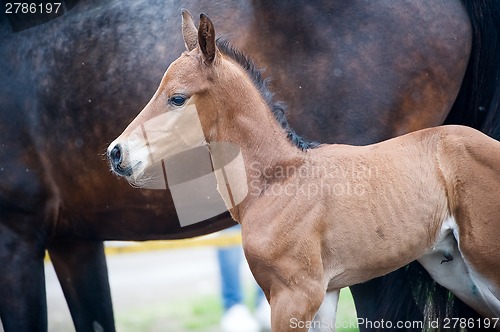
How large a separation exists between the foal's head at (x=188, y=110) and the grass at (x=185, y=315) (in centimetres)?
315

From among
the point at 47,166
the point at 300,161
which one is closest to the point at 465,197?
the point at 300,161

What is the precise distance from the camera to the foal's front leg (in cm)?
258

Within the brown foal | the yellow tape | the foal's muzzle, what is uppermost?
the foal's muzzle

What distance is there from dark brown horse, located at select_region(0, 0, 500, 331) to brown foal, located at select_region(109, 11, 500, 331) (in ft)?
2.06

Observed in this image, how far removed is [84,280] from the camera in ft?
13.3

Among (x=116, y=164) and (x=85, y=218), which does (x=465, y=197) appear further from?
(x=85, y=218)

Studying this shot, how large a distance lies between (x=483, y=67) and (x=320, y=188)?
1164mm

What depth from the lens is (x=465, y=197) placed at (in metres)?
2.71

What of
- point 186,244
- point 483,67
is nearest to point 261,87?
point 483,67

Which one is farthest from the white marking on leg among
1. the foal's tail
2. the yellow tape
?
the yellow tape

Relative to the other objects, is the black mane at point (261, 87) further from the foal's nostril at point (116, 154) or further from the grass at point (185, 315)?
the grass at point (185, 315)

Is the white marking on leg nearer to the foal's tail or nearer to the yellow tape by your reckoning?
the foal's tail

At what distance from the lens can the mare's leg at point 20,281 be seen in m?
3.65

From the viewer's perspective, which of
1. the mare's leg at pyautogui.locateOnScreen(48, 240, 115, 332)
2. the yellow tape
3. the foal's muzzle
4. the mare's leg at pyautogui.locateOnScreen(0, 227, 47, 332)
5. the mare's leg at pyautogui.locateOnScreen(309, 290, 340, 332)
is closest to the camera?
the foal's muzzle
